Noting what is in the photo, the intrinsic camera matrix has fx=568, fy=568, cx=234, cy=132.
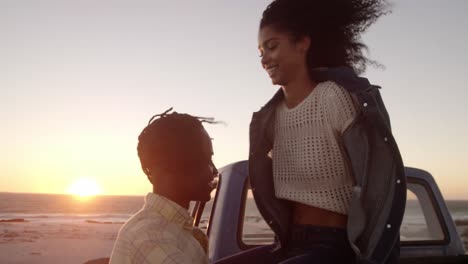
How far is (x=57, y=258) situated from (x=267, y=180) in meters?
13.4

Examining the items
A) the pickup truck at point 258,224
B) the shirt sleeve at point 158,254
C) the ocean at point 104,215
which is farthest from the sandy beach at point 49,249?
the shirt sleeve at point 158,254

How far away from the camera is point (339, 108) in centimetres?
293

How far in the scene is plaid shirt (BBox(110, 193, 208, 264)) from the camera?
2.13 metres

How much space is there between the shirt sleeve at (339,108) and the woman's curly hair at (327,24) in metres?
0.34

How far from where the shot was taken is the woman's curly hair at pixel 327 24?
3307 millimetres

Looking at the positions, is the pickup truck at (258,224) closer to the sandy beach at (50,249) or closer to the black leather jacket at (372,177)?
the black leather jacket at (372,177)

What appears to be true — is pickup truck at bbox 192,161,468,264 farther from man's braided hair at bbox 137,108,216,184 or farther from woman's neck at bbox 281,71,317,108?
man's braided hair at bbox 137,108,216,184

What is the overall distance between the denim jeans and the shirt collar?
0.59 m

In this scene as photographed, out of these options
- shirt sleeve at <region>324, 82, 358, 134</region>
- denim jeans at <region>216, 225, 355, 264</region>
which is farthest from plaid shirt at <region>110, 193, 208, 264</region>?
shirt sleeve at <region>324, 82, 358, 134</region>

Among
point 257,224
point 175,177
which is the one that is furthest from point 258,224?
point 175,177

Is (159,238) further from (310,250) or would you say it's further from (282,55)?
(282,55)

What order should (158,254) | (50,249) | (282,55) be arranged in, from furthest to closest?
1. (50,249)
2. (282,55)
3. (158,254)

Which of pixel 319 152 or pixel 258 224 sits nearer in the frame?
pixel 319 152

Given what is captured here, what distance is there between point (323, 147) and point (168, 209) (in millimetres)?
973
